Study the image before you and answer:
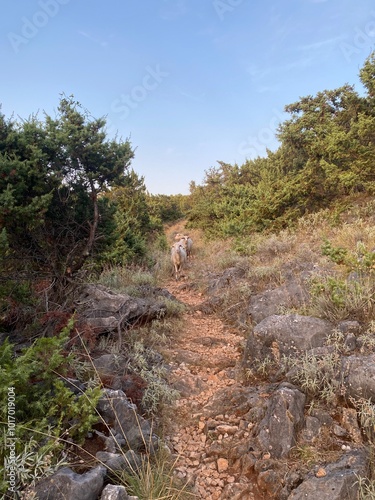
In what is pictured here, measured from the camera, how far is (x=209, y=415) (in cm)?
353

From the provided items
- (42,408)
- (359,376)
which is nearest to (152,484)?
(42,408)

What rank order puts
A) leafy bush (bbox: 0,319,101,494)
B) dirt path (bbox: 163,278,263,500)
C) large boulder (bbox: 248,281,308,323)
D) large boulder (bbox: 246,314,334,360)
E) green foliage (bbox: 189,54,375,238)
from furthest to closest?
green foliage (bbox: 189,54,375,238) → large boulder (bbox: 248,281,308,323) → large boulder (bbox: 246,314,334,360) → dirt path (bbox: 163,278,263,500) → leafy bush (bbox: 0,319,101,494)

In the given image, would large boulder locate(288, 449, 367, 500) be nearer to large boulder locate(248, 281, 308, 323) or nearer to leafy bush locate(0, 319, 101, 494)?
leafy bush locate(0, 319, 101, 494)

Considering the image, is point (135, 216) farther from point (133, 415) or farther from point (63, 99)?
point (133, 415)

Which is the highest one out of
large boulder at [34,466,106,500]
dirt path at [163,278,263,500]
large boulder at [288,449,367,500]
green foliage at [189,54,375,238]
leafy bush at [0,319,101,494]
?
green foliage at [189,54,375,238]

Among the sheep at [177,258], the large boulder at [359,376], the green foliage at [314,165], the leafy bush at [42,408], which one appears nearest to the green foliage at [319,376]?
the large boulder at [359,376]

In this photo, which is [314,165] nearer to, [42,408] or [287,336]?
[287,336]

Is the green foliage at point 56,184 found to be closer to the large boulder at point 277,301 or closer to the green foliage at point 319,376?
the large boulder at point 277,301

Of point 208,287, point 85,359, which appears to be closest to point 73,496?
point 85,359

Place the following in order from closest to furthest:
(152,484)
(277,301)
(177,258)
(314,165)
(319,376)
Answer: (152,484), (319,376), (277,301), (177,258), (314,165)

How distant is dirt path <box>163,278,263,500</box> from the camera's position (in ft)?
8.84

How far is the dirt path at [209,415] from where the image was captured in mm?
2695

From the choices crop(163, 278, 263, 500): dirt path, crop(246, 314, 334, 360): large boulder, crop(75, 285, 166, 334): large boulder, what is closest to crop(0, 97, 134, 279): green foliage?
crop(75, 285, 166, 334): large boulder

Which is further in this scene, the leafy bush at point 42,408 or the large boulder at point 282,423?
the large boulder at point 282,423
